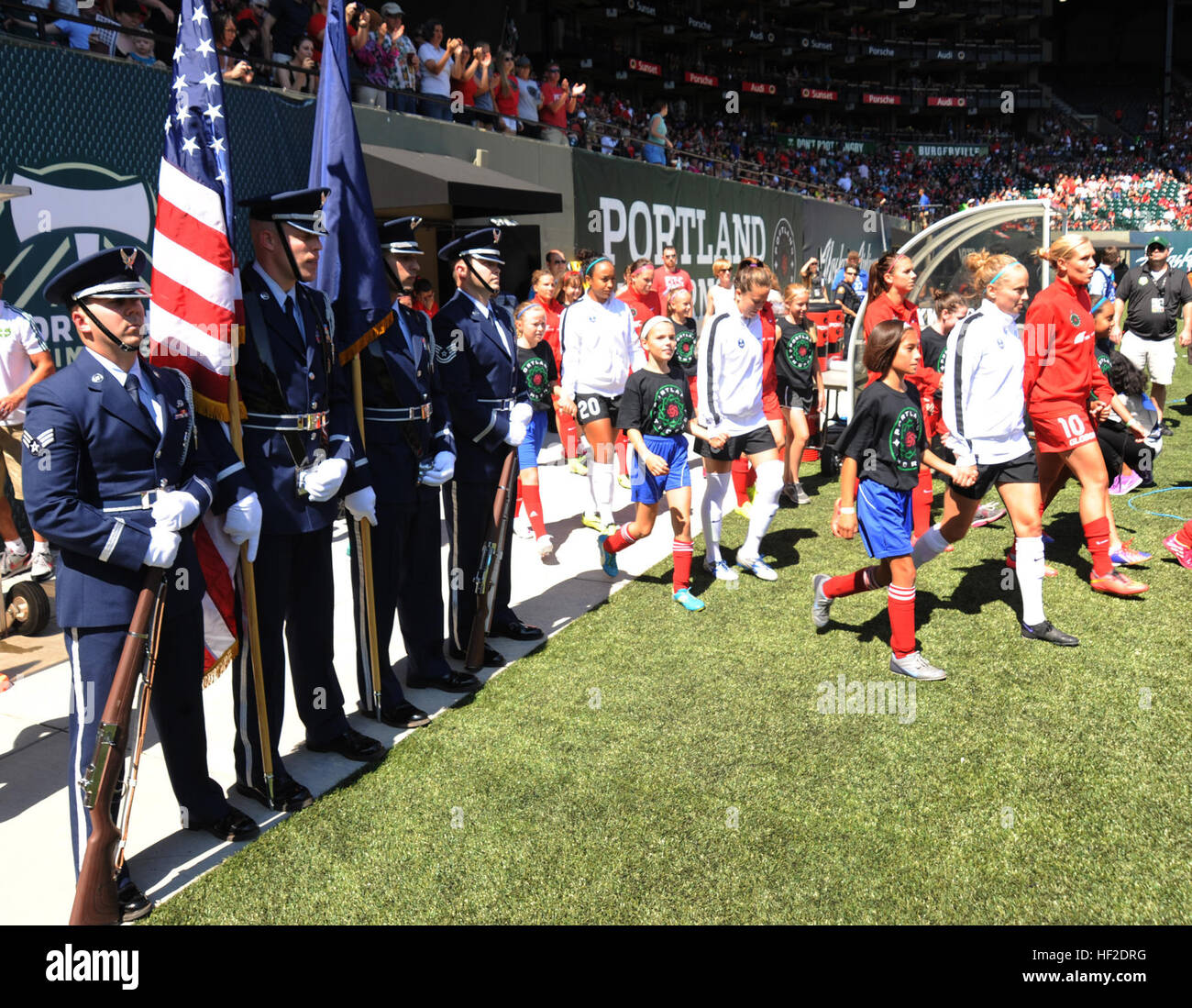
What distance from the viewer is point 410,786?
13.5ft

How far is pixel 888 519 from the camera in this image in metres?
5.05

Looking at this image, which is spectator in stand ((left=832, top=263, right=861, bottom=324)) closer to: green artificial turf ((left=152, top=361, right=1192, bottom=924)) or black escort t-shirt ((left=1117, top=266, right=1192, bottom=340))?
black escort t-shirt ((left=1117, top=266, right=1192, bottom=340))

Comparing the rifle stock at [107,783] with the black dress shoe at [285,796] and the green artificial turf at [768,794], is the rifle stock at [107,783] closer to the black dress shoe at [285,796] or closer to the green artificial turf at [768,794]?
the green artificial turf at [768,794]

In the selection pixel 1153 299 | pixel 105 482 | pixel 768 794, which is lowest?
pixel 768 794

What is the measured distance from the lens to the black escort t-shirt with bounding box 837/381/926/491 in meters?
5.02

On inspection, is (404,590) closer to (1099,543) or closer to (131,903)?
(131,903)

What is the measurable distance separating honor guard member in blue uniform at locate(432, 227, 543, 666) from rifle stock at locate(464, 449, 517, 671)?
56 mm

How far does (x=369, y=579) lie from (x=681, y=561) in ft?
7.46

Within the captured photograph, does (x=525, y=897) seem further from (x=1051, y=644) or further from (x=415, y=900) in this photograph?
(x=1051, y=644)

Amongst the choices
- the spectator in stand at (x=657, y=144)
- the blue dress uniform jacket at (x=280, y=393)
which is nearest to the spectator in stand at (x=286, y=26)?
the spectator in stand at (x=657, y=144)

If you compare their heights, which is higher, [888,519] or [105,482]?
[105,482]

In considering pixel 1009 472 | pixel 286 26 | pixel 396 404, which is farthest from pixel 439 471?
pixel 286 26

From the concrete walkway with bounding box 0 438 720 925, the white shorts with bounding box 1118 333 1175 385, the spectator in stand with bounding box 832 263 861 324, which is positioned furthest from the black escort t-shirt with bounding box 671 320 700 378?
the white shorts with bounding box 1118 333 1175 385
